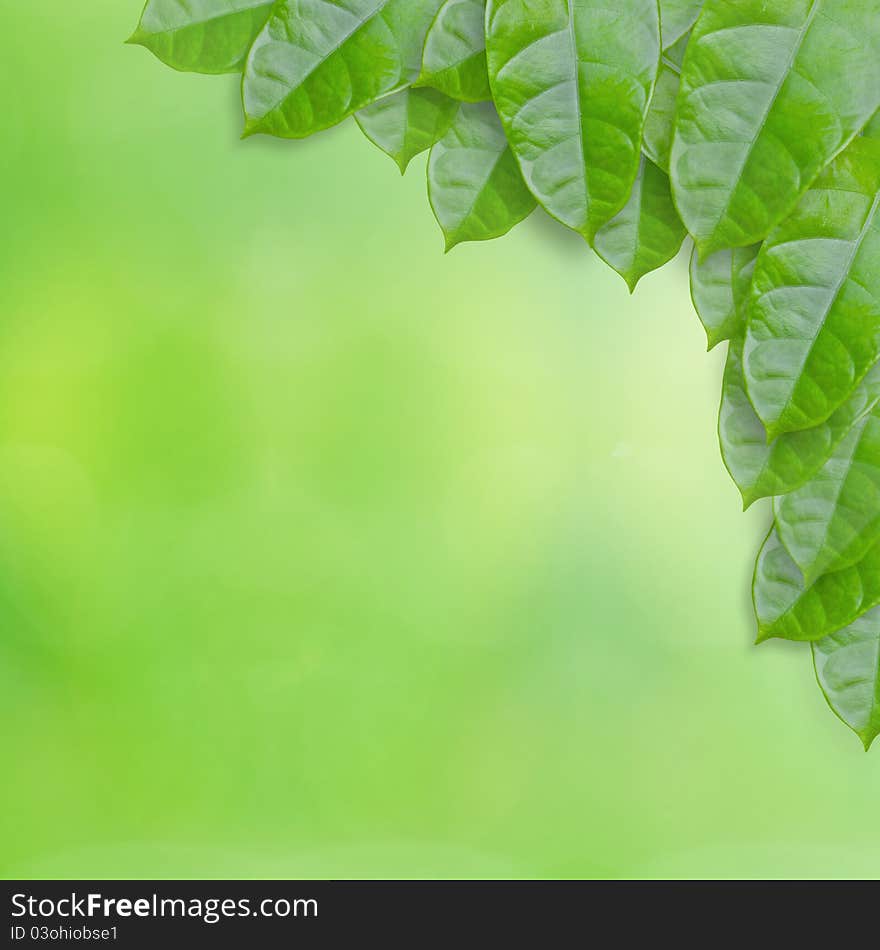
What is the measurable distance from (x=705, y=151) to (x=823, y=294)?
17cm

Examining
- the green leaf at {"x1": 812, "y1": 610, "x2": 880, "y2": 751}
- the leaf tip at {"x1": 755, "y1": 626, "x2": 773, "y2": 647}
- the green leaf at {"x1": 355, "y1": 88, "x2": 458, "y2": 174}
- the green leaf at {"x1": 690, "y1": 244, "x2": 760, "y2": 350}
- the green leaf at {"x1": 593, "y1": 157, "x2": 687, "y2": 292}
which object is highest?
the green leaf at {"x1": 355, "y1": 88, "x2": 458, "y2": 174}

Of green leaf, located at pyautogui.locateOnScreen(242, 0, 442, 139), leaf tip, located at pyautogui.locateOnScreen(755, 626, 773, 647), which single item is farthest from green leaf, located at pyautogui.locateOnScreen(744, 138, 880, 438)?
green leaf, located at pyautogui.locateOnScreen(242, 0, 442, 139)

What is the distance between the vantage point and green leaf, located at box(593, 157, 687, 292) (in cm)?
81

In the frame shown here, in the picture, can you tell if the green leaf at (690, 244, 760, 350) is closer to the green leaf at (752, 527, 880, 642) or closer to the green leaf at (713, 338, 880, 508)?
the green leaf at (713, 338, 880, 508)

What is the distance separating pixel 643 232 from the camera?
826 millimetres

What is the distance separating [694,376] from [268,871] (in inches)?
27.1

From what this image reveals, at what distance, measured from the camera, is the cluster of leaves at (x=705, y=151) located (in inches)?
28.2

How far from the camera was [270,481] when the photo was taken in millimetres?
877

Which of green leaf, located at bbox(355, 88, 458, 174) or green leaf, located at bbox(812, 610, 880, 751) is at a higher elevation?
green leaf, located at bbox(355, 88, 458, 174)

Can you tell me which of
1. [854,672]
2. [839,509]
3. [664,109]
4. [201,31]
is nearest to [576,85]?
[664,109]

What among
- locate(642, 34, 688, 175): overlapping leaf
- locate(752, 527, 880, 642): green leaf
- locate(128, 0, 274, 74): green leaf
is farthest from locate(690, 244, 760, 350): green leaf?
locate(128, 0, 274, 74): green leaf

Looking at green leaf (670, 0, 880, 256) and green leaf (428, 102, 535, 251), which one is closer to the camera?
green leaf (670, 0, 880, 256)

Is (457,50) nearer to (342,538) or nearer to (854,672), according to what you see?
(342,538)
